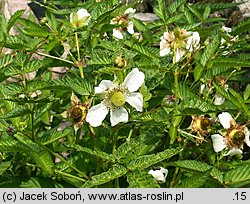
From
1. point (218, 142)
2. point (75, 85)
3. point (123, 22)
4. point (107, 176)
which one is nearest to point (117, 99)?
point (75, 85)

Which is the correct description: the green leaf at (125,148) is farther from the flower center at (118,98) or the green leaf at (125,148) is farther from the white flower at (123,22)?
the white flower at (123,22)

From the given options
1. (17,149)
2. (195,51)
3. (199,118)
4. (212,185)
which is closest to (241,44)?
(195,51)

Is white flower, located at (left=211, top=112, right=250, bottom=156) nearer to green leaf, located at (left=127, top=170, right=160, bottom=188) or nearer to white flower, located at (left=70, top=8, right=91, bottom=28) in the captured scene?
green leaf, located at (left=127, top=170, right=160, bottom=188)

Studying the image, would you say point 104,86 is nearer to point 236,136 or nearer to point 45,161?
point 45,161

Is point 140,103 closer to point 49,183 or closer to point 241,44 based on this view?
point 49,183

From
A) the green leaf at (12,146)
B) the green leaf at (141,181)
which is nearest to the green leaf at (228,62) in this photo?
the green leaf at (141,181)
